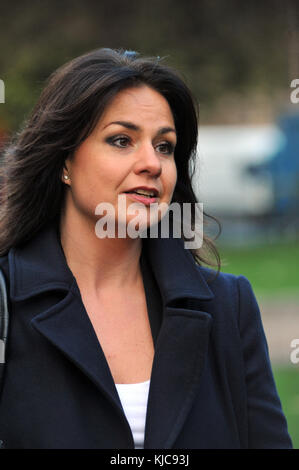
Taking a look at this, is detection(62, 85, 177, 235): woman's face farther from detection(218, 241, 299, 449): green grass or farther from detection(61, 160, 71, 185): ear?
detection(218, 241, 299, 449): green grass

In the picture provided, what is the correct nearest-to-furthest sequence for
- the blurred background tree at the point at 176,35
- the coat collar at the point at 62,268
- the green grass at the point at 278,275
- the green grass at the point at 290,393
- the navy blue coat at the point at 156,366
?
the navy blue coat at the point at 156,366, the coat collar at the point at 62,268, the green grass at the point at 290,393, the green grass at the point at 278,275, the blurred background tree at the point at 176,35

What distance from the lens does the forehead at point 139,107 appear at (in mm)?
2576

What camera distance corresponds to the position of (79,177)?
2.63 meters

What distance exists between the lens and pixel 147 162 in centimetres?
252

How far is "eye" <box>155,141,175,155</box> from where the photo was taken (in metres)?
2.65

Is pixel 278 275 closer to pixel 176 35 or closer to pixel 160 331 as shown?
pixel 176 35

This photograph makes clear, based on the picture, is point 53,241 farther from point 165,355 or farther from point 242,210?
point 242,210

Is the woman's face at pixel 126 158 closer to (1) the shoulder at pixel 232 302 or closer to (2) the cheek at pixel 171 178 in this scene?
(2) the cheek at pixel 171 178

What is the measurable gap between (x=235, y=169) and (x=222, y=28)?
680cm

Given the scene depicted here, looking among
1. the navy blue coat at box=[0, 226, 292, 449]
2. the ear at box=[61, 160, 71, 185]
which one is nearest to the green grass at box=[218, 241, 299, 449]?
the navy blue coat at box=[0, 226, 292, 449]

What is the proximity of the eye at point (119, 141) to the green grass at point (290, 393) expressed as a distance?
3.59 m

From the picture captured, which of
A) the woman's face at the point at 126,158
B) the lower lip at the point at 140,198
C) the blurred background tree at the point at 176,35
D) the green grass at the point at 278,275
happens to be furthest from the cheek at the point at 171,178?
the blurred background tree at the point at 176,35

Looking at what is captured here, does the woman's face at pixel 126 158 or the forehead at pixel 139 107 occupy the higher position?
the forehead at pixel 139 107

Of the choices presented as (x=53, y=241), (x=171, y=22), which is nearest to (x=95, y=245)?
(x=53, y=241)
